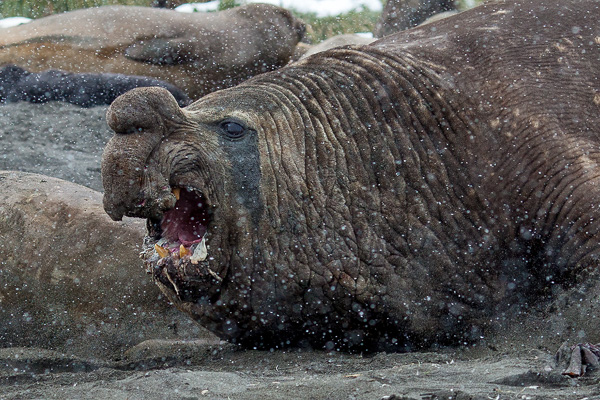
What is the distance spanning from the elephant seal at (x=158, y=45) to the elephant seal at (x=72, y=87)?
0.77 metres

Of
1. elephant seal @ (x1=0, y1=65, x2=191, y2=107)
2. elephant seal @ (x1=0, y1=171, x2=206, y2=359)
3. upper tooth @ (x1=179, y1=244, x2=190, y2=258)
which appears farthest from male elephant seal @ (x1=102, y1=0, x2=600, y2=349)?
elephant seal @ (x1=0, y1=65, x2=191, y2=107)

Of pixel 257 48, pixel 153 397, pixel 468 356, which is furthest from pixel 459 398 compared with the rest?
pixel 257 48

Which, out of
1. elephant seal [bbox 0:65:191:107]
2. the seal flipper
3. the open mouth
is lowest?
the open mouth

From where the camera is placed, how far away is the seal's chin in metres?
4.14

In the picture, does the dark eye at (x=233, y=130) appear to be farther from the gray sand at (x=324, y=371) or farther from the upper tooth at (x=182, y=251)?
the gray sand at (x=324, y=371)

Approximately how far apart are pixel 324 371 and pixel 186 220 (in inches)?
42.0

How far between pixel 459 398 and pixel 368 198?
1853mm

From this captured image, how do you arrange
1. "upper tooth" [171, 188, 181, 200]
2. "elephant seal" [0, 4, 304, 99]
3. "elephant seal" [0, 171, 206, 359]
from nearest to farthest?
1. "upper tooth" [171, 188, 181, 200]
2. "elephant seal" [0, 171, 206, 359]
3. "elephant seal" [0, 4, 304, 99]

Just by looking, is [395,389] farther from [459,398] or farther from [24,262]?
[24,262]

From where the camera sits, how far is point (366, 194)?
4.45 m

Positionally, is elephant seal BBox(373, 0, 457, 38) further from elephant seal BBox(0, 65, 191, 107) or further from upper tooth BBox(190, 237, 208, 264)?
upper tooth BBox(190, 237, 208, 264)

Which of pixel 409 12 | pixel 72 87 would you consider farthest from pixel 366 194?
pixel 409 12

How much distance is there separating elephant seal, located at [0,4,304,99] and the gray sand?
626cm

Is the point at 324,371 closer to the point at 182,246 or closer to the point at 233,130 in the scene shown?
the point at 182,246
